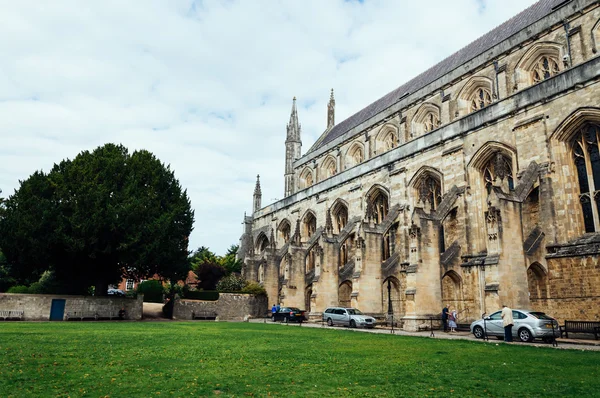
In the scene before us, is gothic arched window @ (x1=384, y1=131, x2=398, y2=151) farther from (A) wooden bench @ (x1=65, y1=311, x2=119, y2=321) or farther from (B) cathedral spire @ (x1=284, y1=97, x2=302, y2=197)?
(A) wooden bench @ (x1=65, y1=311, x2=119, y2=321)

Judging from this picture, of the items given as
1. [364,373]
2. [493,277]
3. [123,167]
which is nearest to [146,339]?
[364,373]

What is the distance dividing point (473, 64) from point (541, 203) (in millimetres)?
13578

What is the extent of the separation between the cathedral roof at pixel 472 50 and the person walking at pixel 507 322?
60.3 ft

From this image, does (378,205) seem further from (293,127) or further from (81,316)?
(293,127)

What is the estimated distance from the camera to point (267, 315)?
34.5 metres

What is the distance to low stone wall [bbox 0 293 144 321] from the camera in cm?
2701

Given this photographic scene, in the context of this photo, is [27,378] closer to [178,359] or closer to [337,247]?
[178,359]

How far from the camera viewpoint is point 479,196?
21.7m

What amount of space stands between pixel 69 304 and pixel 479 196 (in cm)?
2418

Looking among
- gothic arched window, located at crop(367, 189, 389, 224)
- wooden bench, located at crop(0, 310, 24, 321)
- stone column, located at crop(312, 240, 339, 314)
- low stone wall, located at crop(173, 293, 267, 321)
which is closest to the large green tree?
low stone wall, located at crop(173, 293, 267, 321)

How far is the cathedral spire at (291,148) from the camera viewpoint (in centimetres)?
4824

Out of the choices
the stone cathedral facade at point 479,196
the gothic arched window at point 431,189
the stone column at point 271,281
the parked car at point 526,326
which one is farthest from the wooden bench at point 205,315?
the parked car at point 526,326

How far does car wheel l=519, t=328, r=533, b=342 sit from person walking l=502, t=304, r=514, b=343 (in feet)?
2.37

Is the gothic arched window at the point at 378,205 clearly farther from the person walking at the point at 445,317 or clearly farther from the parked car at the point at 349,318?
the person walking at the point at 445,317
